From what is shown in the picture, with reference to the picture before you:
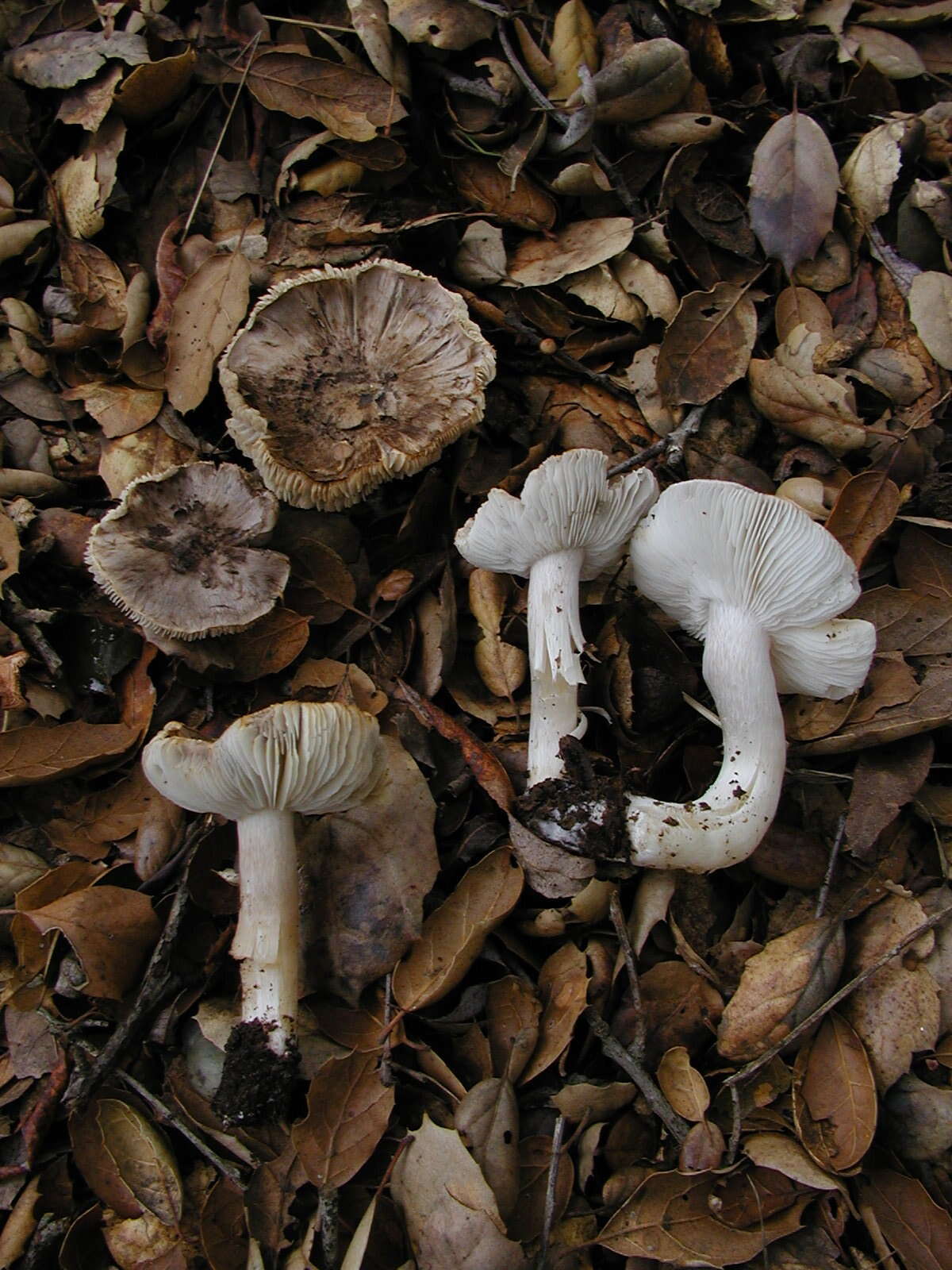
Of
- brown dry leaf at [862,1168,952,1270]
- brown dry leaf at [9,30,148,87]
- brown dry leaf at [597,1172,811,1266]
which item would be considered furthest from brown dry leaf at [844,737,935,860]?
brown dry leaf at [9,30,148,87]

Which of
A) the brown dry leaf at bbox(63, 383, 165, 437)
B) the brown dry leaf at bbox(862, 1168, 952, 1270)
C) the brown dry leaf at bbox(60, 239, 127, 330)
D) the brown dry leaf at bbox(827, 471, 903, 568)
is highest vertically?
the brown dry leaf at bbox(60, 239, 127, 330)

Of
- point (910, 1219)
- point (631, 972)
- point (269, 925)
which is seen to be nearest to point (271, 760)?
point (269, 925)

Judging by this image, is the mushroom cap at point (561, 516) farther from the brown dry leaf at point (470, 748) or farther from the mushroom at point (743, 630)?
the brown dry leaf at point (470, 748)

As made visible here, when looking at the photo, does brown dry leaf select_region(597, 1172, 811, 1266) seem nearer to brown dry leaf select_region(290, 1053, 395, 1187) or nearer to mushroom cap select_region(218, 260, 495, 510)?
brown dry leaf select_region(290, 1053, 395, 1187)

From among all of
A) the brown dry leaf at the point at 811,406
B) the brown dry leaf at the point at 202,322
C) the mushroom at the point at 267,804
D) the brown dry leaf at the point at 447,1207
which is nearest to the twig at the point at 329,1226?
the brown dry leaf at the point at 447,1207

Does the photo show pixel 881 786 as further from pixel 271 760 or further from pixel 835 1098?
pixel 271 760

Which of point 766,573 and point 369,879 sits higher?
point 766,573

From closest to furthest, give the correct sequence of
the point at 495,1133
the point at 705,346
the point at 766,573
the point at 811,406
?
the point at 495,1133
the point at 766,573
the point at 811,406
the point at 705,346
